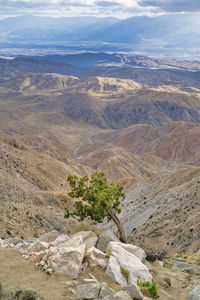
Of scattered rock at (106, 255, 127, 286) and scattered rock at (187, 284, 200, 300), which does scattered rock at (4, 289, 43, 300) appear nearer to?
scattered rock at (106, 255, 127, 286)

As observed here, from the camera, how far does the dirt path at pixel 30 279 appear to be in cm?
1104

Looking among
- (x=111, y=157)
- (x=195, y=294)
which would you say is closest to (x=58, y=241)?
(x=195, y=294)

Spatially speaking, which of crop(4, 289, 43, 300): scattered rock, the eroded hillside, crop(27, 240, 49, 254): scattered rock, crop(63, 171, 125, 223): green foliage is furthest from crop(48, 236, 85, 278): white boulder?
the eroded hillside

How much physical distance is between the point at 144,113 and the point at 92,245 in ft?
510

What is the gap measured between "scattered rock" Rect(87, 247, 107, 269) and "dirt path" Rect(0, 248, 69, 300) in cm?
162

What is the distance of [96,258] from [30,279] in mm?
3029

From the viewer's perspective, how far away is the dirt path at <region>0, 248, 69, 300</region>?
36.2 ft

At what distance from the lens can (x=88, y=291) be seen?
1091cm

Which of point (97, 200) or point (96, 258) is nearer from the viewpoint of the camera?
point (96, 258)

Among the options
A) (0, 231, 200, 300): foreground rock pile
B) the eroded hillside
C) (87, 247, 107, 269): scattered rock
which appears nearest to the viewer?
(0, 231, 200, 300): foreground rock pile

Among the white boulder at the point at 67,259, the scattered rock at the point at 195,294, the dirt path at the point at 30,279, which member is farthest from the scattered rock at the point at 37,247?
the scattered rock at the point at 195,294

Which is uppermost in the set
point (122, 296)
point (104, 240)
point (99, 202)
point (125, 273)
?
point (122, 296)

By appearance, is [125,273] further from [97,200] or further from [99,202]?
[97,200]

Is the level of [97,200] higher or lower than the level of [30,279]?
lower
